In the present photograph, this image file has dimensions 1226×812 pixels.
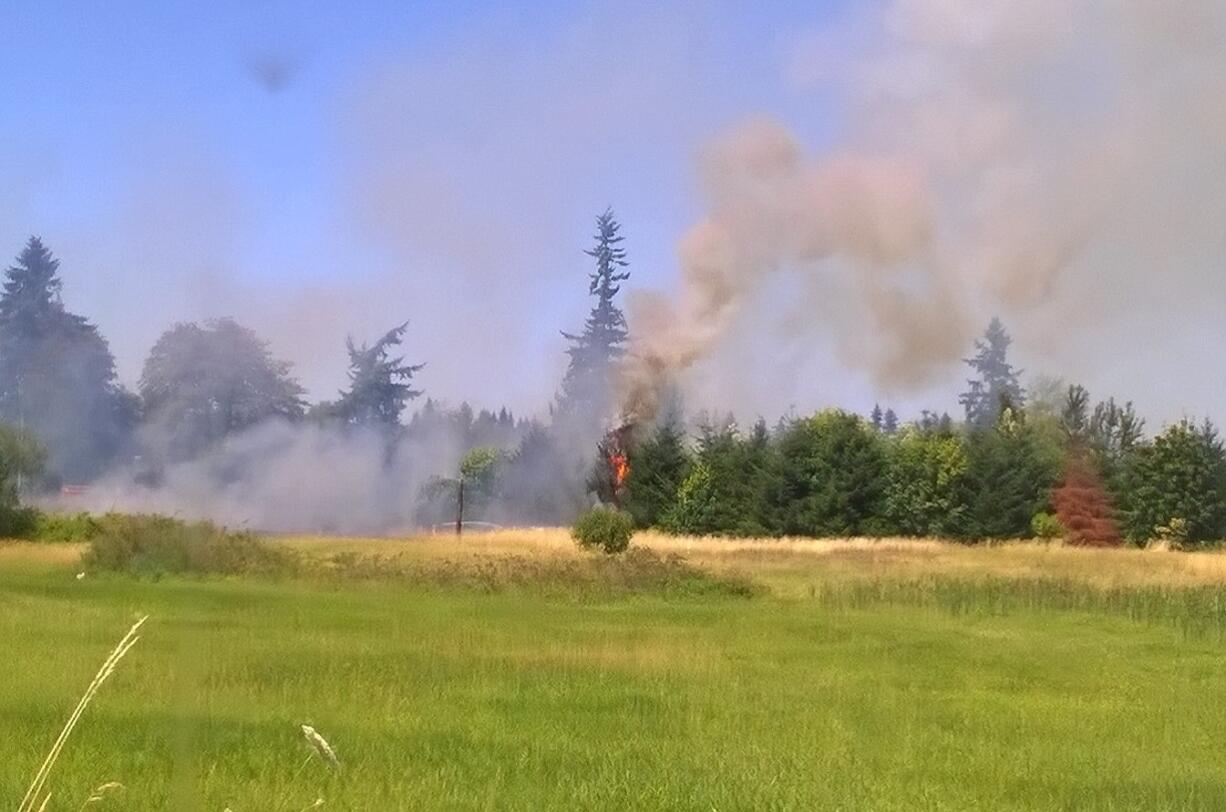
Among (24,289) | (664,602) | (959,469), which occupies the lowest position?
(664,602)

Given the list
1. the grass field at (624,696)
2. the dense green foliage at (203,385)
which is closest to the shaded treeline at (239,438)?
the dense green foliage at (203,385)

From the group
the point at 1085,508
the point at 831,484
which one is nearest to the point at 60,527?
the point at 831,484

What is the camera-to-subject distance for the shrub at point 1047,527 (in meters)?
72.3

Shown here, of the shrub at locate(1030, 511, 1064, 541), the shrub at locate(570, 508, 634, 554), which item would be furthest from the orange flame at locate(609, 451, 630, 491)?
the shrub at locate(570, 508, 634, 554)

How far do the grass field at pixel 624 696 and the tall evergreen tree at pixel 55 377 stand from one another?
2974cm

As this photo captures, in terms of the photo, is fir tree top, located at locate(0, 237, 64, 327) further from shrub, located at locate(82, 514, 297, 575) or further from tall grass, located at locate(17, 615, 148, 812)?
tall grass, located at locate(17, 615, 148, 812)

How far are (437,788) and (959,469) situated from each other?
66952mm

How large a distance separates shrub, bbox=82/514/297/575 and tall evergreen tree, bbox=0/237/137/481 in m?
22.8

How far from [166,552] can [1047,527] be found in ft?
163

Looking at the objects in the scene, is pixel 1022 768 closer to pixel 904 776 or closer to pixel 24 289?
pixel 904 776

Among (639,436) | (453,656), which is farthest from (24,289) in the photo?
(453,656)

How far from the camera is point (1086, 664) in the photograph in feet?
71.2

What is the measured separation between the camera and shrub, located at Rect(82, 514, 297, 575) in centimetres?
3809

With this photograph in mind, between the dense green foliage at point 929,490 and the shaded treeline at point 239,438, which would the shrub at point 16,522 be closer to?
the shaded treeline at point 239,438
